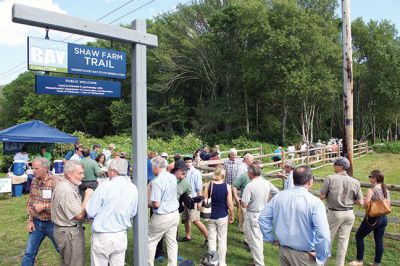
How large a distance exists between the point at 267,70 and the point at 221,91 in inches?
395

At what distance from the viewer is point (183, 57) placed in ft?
122

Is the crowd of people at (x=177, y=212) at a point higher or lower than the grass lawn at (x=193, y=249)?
higher

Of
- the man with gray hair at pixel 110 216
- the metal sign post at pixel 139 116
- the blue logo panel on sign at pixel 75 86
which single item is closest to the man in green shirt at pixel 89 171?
the blue logo panel on sign at pixel 75 86

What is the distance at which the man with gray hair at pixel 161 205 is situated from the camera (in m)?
5.09

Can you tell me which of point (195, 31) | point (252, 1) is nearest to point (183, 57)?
point (195, 31)

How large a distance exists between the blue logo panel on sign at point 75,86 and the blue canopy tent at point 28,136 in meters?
11.0

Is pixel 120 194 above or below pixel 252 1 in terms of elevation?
below

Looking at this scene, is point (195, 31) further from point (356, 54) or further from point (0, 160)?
point (0, 160)

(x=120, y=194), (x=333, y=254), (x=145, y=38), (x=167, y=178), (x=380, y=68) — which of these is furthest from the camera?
(x=380, y=68)

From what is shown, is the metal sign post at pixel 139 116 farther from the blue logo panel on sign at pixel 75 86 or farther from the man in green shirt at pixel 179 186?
the man in green shirt at pixel 179 186

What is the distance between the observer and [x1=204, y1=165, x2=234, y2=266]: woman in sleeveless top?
581cm

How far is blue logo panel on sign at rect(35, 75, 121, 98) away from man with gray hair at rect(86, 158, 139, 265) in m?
0.97

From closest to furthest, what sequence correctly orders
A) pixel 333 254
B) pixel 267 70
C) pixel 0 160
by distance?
pixel 333 254
pixel 0 160
pixel 267 70

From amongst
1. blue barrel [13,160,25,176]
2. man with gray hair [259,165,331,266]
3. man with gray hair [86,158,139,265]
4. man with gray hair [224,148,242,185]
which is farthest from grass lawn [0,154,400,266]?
blue barrel [13,160,25,176]
